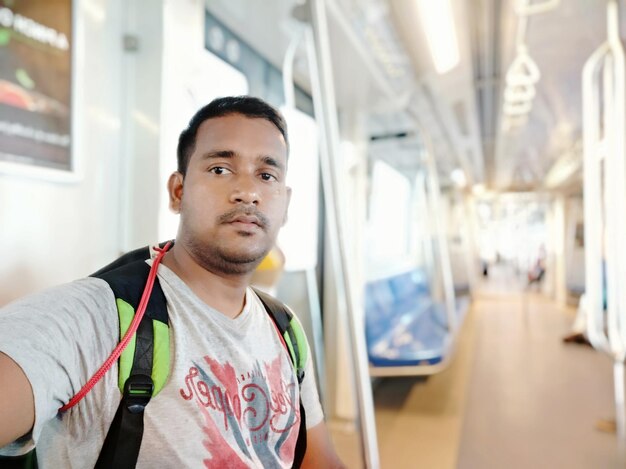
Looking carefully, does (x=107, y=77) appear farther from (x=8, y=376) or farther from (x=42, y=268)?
(x=8, y=376)

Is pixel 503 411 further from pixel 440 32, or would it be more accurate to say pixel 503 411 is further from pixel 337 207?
pixel 440 32

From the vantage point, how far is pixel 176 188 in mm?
969

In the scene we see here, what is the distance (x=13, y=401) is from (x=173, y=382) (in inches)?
9.4

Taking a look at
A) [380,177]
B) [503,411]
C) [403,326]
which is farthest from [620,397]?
[380,177]

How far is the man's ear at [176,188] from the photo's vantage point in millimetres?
963

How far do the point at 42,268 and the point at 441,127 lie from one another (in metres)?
5.39

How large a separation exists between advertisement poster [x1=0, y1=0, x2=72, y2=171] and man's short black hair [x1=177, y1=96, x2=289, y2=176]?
44cm

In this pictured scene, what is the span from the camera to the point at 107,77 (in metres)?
1.35

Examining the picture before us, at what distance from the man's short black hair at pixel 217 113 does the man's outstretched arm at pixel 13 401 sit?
0.48 m

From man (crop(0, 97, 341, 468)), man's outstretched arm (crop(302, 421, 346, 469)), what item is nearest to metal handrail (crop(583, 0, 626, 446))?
man's outstretched arm (crop(302, 421, 346, 469))

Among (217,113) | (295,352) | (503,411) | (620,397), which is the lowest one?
(503,411)

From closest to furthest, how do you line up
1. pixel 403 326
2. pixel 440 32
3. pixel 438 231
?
pixel 440 32 → pixel 403 326 → pixel 438 231

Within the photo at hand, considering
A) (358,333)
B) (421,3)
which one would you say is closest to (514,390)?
(358,333)

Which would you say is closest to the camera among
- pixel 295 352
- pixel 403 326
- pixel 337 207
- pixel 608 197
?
pixel 295 352
